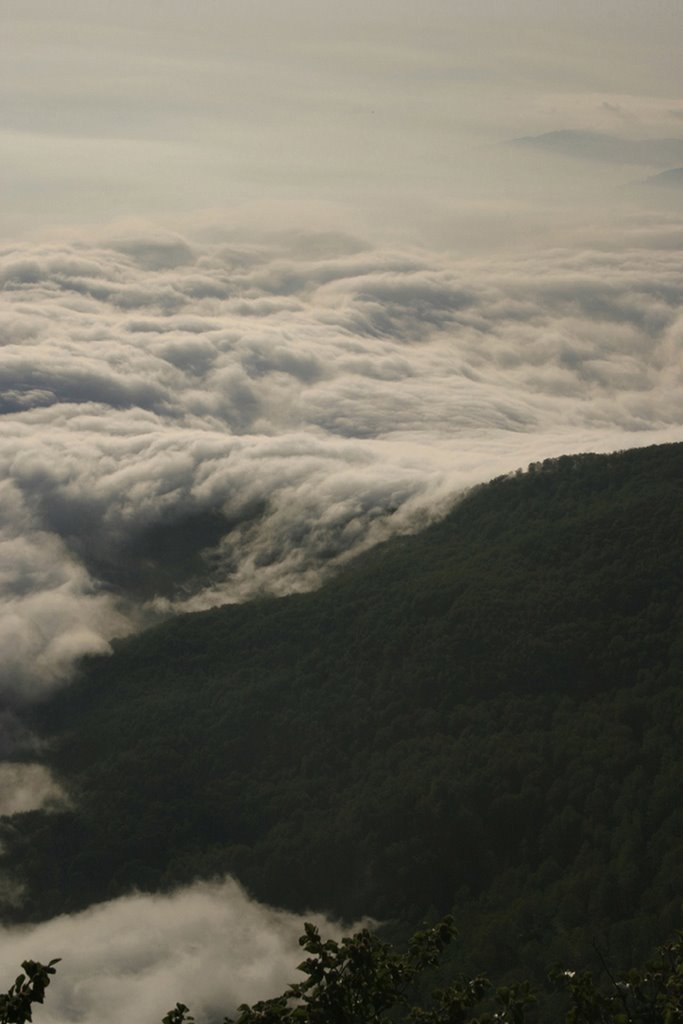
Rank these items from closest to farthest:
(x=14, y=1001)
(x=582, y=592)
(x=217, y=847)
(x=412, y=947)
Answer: (x=14, y=1001) < (x=412, y=947) < (x=217, y=847) < (x=582, y=592)

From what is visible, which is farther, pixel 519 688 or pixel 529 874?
pixel 519 688

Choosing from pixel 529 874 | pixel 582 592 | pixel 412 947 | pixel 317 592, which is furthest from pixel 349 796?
pixel 412 947

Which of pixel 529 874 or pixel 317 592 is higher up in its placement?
pixel 317 592

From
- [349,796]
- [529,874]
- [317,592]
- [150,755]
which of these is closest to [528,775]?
[529,874]

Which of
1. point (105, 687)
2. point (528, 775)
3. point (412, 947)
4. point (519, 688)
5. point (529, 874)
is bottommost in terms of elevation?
point (412, 947)

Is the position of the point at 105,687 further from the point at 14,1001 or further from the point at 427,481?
the point at 14,1001

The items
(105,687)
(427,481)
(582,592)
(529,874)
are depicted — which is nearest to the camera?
(529,874)
